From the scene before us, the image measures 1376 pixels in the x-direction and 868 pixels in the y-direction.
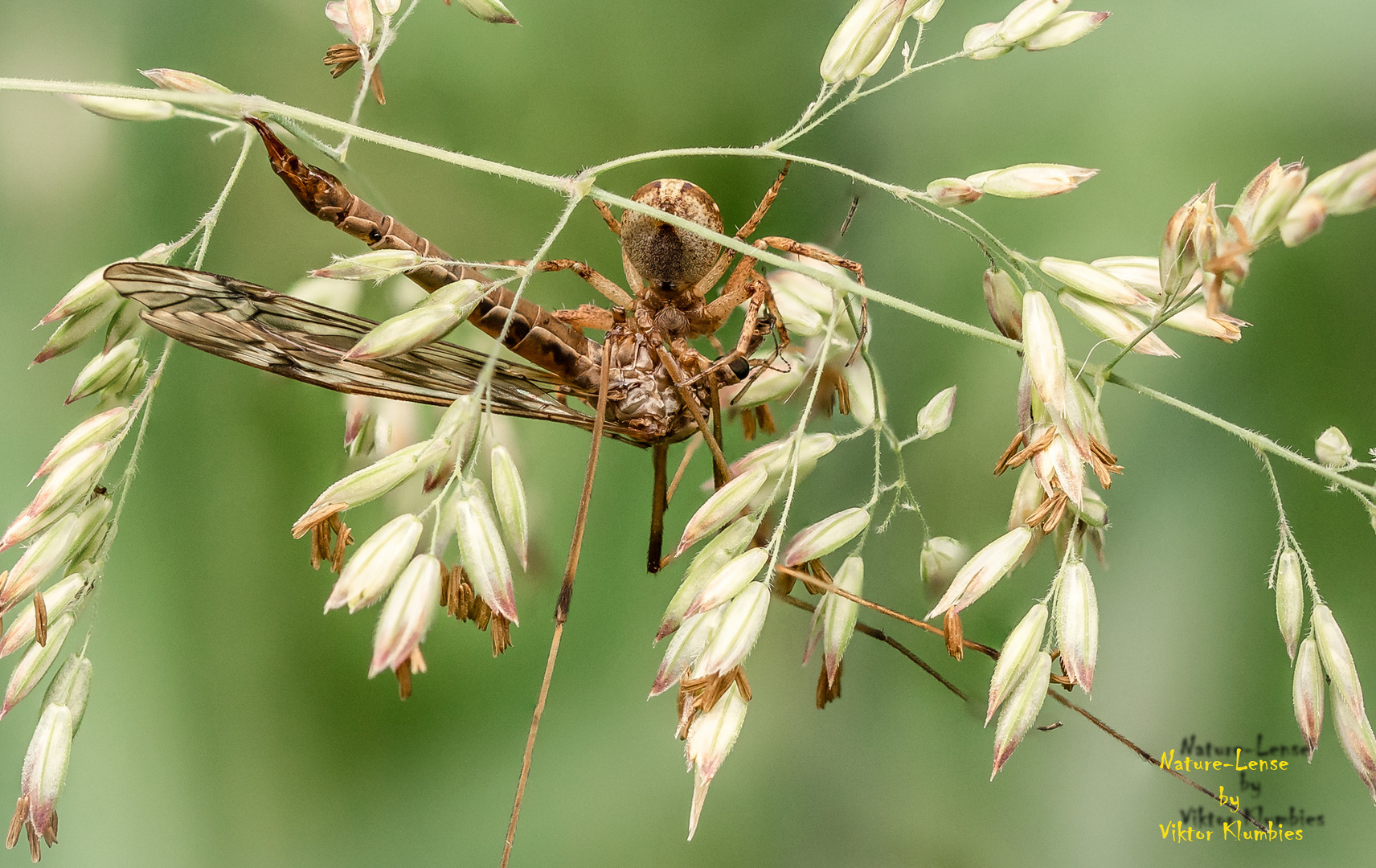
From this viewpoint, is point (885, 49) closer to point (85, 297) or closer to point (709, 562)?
point (709, 562)

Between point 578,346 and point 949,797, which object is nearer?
point 578,346

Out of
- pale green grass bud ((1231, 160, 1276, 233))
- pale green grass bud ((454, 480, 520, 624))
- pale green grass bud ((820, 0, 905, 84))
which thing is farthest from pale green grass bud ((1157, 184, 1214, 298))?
pale green grass bud ((454, 480, 520, 624))

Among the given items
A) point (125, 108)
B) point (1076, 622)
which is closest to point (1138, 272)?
point (1076, 622)

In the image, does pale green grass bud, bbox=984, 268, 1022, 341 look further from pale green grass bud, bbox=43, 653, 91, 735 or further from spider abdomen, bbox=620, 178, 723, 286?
pale green grass bud, bbox=43, 653, 91, 735

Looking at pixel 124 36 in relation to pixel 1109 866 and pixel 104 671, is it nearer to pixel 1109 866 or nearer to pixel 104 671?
pixel 104 671

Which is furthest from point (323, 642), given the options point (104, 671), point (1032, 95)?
point (1032, 95)

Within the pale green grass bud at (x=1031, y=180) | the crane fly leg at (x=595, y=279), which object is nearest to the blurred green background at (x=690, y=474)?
the crane fly leg at (x=595, y=279)
